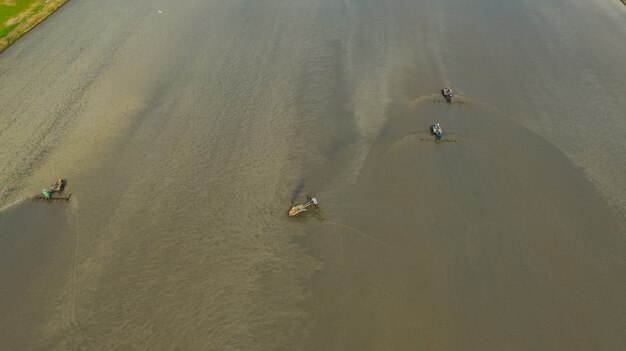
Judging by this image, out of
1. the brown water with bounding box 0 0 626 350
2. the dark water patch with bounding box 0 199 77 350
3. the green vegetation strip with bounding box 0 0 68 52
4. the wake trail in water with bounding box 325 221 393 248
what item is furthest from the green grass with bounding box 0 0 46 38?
the wake trail in water with bounding box 325 221 393 248

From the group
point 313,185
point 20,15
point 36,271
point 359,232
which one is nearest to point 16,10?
point 20,15

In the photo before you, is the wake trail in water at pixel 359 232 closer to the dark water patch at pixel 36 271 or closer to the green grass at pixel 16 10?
the dark water patch at pixel 36 271

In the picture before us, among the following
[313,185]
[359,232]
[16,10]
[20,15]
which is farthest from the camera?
[16,10]

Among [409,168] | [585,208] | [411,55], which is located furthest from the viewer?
[411,55]

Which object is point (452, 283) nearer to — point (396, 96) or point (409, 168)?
point (409, 168)

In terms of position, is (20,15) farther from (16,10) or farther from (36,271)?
(36,271)

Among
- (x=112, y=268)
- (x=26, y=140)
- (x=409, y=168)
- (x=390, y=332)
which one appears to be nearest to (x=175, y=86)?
(x=26, y=140)

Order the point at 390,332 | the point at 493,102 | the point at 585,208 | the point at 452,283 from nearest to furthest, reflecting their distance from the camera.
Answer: the point at 390,332 < the point at 452,283 < the point at 585,208 < the point at 493,102

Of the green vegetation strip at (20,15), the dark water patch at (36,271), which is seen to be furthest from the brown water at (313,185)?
the green vegetation strip at (20,15)
